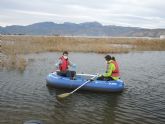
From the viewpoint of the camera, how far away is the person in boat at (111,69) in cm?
1554

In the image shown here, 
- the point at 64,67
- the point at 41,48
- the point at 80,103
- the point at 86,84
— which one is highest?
the point at 41,48

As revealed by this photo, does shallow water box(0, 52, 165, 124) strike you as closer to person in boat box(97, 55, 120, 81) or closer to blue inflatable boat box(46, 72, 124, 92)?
blue inflatable boat box(46, 72, 124, 92)

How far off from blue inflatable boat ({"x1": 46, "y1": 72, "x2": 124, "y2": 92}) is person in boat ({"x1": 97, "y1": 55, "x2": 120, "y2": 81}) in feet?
1.06

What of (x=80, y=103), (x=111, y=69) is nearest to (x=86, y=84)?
(x=111, y=69)

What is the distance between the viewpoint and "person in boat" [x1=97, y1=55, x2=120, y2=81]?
15545 millimetres

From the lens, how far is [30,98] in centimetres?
1415

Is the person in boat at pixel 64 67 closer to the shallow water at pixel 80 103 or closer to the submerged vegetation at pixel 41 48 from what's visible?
the shallow water at pixel 80 103

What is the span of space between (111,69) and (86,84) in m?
1.34

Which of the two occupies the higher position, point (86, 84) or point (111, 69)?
point (111, 69)

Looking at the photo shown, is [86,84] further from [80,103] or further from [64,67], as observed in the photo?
[80,103]

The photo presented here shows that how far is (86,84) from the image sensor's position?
15781 millimetres

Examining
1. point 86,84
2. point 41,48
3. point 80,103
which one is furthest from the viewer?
point 41,48

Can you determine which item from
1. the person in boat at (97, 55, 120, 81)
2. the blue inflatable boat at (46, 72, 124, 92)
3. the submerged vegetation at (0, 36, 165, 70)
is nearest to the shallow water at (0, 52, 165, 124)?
the blue inflatable boat at (46, 72, 124, 92)

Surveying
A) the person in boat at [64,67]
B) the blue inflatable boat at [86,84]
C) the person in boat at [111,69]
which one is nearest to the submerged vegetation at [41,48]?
the person in boat at [64,67]
